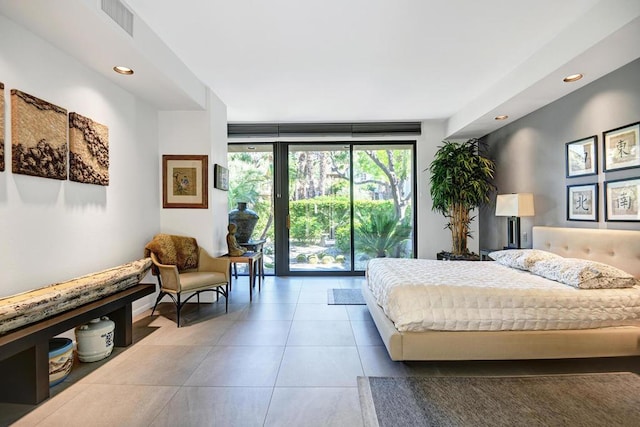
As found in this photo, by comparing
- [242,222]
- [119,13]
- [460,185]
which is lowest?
[242,222]

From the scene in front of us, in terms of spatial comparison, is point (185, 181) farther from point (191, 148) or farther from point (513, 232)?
point (513, 232)

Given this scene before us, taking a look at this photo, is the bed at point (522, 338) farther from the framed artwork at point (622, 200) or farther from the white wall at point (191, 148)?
the white wall at point (191, 148)

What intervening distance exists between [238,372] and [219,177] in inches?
105

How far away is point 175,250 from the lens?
12.4 ft

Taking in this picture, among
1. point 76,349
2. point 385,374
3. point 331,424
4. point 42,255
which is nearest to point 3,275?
point 42,255

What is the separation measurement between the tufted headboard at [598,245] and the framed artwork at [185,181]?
408 centimetres

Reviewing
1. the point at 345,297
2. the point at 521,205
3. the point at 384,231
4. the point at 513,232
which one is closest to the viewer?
the point at 521,205

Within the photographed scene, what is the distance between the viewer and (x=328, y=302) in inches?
164

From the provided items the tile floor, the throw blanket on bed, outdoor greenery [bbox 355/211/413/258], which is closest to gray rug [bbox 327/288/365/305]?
the tile floor

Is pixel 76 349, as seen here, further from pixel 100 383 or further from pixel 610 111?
pixel 610 111

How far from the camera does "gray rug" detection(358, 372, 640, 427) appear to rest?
1827 mm

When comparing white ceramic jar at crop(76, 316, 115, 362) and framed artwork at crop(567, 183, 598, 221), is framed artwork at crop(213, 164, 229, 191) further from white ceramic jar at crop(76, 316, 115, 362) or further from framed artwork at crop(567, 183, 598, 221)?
framed artwork at crop(567, 183, 598, 221)

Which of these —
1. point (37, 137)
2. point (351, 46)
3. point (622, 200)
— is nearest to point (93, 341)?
point (37, 137)

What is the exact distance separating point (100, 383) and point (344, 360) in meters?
1.78
